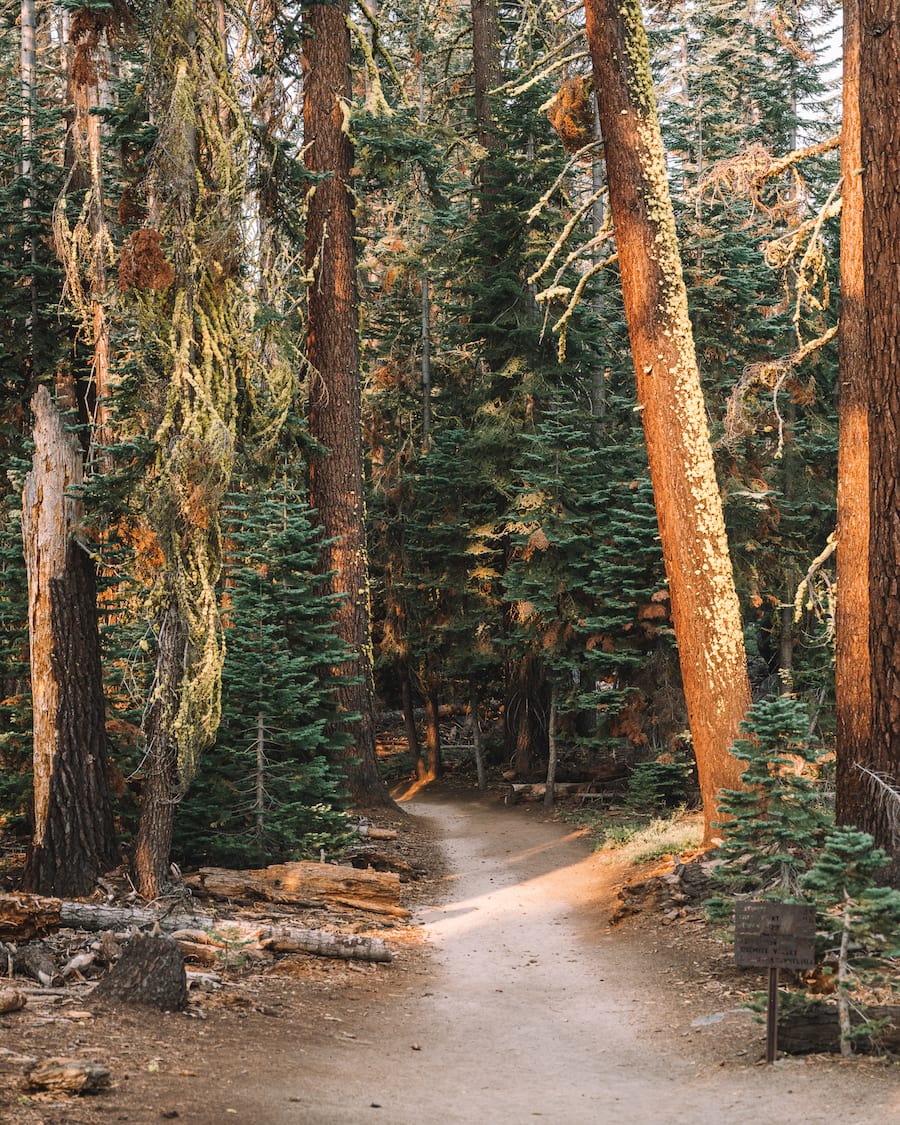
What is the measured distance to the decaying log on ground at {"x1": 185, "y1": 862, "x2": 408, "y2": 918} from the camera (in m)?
10.4

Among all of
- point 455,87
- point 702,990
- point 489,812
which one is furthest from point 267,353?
point 455,87

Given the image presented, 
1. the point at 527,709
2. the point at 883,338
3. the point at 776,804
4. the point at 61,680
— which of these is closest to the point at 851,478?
the point at 883,338

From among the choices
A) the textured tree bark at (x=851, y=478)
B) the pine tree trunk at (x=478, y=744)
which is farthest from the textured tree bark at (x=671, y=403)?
the pine tree trunk at (x=478, y=744)

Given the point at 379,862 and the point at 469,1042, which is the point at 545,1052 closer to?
the point at 469,1042

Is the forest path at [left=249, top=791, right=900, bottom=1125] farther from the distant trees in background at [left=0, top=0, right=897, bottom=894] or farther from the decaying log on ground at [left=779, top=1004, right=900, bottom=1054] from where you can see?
the distant trees in background at [left=0, top=0, right=897, bottom=894]

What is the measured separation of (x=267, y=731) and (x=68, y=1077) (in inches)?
273

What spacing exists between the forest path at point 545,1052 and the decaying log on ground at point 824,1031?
0.18m

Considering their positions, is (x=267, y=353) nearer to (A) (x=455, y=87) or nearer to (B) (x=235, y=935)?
(B) (x=235, y=935)

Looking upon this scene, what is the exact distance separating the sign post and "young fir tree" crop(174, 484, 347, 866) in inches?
243

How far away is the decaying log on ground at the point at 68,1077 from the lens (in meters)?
5.06

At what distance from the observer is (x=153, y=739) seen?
9.66m

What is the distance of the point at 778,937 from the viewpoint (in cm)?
623

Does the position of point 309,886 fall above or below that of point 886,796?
below

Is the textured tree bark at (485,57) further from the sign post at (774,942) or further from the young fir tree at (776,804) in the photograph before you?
the sign post at (774,942)
